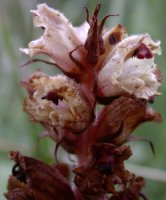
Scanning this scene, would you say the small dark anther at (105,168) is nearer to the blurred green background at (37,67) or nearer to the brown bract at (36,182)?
the brown bract at (36,182)

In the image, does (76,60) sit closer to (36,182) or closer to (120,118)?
(120,118)

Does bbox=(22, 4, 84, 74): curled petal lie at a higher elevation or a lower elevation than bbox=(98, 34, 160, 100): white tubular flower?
higher

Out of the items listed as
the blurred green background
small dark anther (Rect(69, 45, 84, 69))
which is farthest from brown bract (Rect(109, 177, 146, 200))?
the blurred green background

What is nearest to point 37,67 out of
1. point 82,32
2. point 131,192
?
point 82,32

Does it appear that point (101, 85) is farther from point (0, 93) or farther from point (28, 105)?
point (0, 93)

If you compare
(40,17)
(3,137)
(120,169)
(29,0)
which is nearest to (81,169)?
(120,169)

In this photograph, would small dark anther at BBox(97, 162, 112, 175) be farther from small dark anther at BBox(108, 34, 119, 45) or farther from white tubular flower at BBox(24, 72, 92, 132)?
small dark anther at BBox(108, 34, 119, 45)
